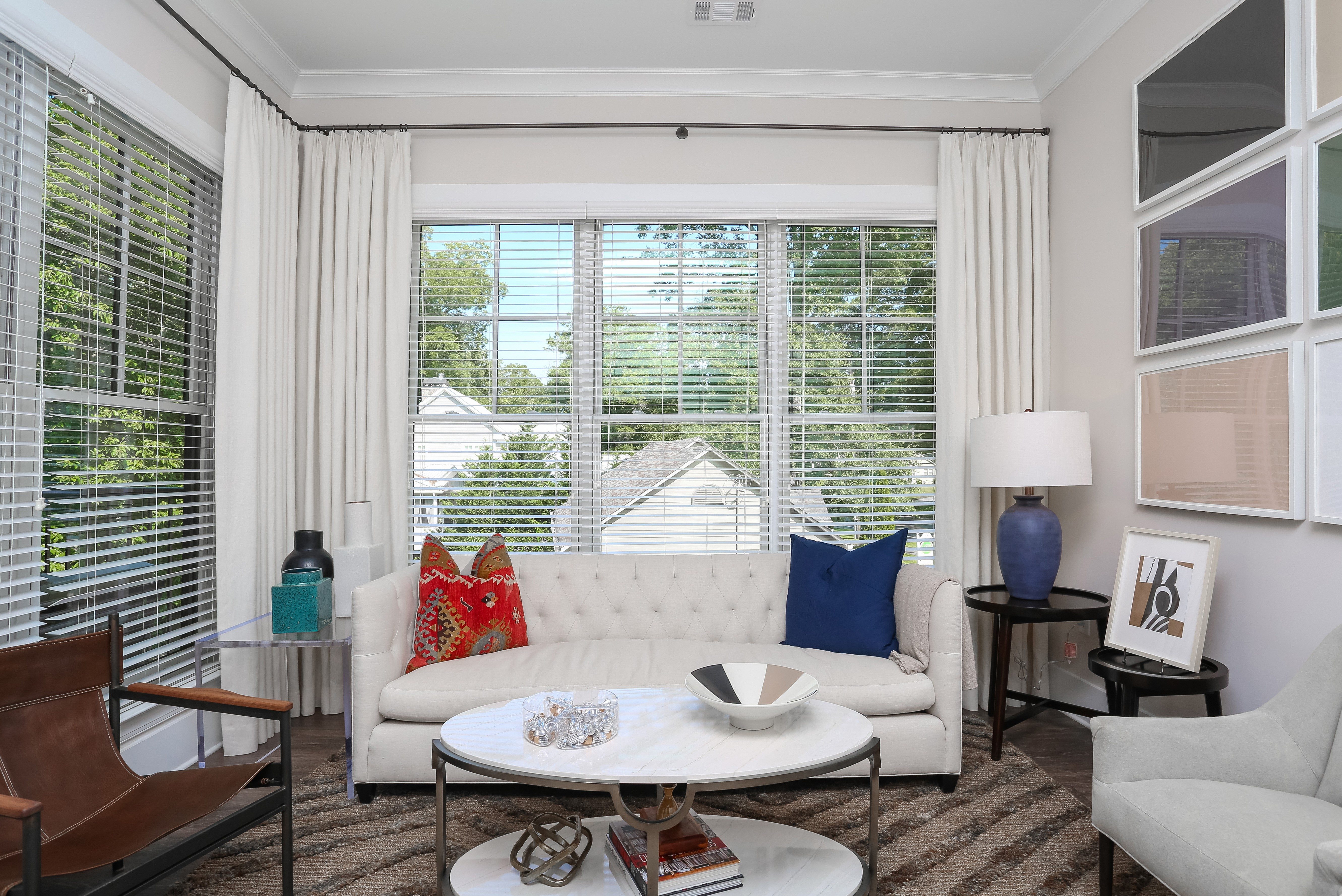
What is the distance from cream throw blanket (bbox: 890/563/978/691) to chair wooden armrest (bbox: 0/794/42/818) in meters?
2.40

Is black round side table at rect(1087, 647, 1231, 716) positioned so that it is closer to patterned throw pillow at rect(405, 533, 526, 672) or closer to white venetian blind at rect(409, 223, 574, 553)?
patterned throw pillow at rect(405, 533, 526, 672)

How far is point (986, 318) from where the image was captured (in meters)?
3.62

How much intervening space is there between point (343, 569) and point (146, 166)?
168cm

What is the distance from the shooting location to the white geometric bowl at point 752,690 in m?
1.90

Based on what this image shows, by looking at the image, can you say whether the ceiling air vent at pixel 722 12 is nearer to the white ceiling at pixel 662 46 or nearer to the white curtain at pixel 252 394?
the white ceiling at pixel 662 46

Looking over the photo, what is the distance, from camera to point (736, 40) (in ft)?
11.1

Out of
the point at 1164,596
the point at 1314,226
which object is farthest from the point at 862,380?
the point at 1314,226

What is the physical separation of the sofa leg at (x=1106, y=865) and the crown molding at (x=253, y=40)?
4.13m

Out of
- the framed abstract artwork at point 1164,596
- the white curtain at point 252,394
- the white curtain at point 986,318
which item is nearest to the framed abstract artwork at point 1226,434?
the framed abstract artwork at point 1164,596

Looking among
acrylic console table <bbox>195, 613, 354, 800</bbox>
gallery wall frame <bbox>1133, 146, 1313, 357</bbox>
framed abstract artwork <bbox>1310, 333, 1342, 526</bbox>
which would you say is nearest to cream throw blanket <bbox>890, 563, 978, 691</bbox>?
framed abstract artwork <bbox>1310, 333, 1342, 526</bbox>

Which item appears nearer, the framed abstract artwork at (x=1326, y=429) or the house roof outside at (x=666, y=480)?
the framed abstract artwork at (x=1326, y=429)

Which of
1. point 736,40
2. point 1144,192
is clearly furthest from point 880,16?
point 1144,192

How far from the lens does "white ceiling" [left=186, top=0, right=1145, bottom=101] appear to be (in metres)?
3.14

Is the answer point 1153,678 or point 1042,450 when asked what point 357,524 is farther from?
point 1153,678
